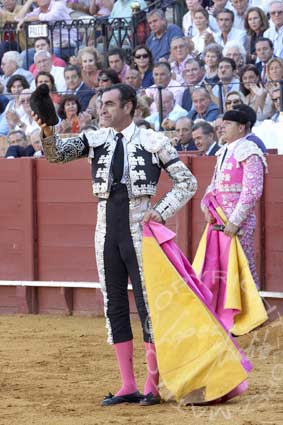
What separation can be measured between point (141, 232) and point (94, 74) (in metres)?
6.03

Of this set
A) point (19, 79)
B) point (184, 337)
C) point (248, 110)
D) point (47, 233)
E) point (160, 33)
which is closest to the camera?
point (184, 337)

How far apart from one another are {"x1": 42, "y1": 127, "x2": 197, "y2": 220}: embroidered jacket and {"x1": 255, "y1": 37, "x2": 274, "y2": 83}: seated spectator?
15.0ft

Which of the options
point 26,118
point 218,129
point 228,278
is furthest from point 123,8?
point 228,278

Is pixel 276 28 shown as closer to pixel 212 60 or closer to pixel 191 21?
pixel 212 60

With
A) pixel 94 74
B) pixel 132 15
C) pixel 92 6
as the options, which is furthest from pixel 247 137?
pixel 92 6

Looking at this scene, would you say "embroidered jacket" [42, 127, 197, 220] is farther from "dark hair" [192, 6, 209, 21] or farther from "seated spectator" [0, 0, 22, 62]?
"seated spectator" [0, 0, 22, 62]

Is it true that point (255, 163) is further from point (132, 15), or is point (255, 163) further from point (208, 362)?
point (132, 15)

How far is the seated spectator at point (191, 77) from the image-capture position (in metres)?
10.3

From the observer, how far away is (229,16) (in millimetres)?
10430

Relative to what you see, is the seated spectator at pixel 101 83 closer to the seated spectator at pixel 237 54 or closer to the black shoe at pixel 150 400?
the seated spectator at pixel 237 54

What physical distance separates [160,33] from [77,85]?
106 cm

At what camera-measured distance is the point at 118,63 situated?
36.3 ft

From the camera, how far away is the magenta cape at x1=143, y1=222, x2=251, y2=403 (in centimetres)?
516

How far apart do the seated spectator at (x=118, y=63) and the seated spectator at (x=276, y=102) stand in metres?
2.12
